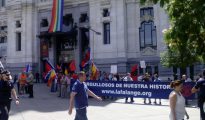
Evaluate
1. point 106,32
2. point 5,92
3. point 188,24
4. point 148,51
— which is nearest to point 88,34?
point 106,32

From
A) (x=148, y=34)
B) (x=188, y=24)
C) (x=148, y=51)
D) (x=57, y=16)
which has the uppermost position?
(x=57, y=16)

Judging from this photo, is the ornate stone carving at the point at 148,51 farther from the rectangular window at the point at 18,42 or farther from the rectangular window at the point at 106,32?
the rectangular window at the point at 18,42

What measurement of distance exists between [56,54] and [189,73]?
1882 cm

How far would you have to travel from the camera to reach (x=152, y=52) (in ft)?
128

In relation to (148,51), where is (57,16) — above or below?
above

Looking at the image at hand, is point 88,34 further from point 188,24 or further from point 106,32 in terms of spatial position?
point 188,24

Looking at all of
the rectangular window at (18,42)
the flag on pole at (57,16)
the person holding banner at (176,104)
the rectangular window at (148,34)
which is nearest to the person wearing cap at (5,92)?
the person holding banner at (176,104)

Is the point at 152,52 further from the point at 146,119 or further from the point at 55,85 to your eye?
the point at 146,119

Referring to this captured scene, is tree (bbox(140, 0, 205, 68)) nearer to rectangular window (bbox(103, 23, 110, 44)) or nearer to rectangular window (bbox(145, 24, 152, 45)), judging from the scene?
rectangular window (bbox(145, 24, 152, 45))

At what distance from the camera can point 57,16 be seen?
142ft

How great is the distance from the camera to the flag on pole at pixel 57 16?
141ft

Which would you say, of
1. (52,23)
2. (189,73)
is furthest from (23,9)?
(189,73)

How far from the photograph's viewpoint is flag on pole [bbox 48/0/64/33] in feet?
141

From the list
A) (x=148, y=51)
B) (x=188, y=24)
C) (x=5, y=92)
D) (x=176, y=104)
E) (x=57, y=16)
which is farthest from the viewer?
(x=57, y=16)
